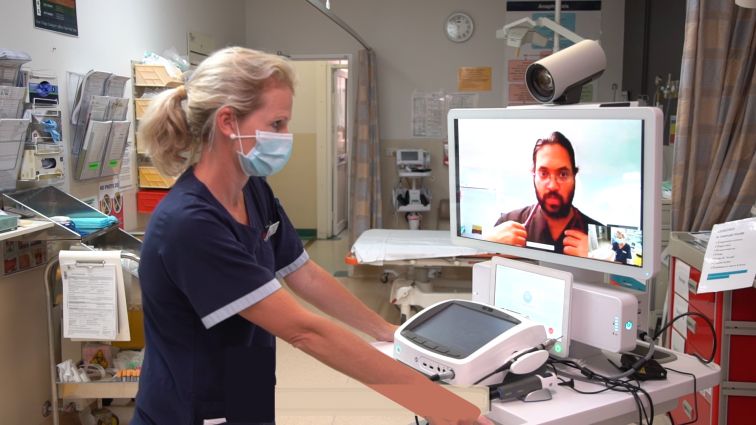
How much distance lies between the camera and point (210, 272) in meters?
1.21

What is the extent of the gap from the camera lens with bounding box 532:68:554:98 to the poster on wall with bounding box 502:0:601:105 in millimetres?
4281

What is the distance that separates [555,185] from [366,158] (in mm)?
4364

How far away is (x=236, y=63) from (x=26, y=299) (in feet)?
7.04

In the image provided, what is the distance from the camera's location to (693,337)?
2916mm

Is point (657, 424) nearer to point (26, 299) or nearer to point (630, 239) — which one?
point (630, 239)

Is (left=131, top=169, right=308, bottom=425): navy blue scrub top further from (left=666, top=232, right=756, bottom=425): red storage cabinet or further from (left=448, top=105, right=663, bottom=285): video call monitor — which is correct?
(left=666, top=232, right=756, bottom=425): red storage cabinet

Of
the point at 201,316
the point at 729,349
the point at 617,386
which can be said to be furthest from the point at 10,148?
the point at 729,349

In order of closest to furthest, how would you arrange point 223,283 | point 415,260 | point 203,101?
point 223,283, point 203,101, point 415,260

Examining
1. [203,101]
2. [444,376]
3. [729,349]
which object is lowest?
[729,349]

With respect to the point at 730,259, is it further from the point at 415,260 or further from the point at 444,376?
the point at 415,260

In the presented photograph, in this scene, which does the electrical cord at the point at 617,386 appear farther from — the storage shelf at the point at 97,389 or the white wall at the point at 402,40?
the white wall at the point at 402,40

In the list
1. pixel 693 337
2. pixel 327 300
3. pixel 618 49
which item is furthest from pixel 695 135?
pixel 618 49

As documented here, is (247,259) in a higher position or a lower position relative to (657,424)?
higher

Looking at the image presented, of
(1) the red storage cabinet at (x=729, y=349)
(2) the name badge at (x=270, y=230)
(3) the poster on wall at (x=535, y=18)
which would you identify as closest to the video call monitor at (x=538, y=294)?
(2) the name badge at (x=270, y=230)
